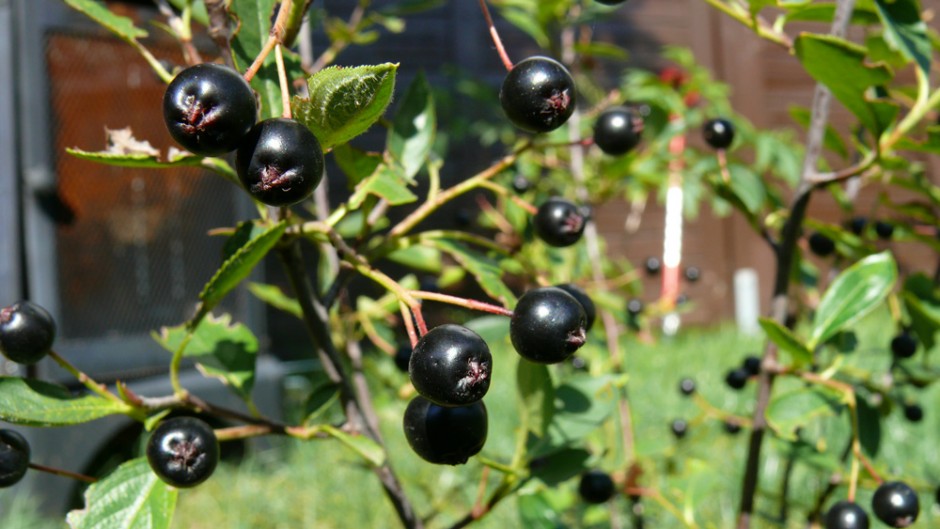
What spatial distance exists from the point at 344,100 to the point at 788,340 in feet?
1.55

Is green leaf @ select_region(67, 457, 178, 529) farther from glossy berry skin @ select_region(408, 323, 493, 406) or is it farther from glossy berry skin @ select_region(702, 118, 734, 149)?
glossy berry skin @ select_region(702, 118, 734, 149)

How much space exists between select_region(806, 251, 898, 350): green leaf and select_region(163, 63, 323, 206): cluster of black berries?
1.78 feet

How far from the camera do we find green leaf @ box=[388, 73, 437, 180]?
29.0 inches

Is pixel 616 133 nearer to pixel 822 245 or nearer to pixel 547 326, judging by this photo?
pixel 547 326

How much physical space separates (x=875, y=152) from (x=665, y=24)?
4.02 m

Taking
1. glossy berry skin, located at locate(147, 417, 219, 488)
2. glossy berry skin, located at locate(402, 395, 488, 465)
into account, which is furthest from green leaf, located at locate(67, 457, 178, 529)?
glossy berry skin, located at locate(402, 395, 488, 465)

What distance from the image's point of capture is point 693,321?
4676 millimetres

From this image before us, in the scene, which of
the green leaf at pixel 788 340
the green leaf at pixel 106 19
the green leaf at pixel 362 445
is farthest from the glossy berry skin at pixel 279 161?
the green leaf at pixel 788 340

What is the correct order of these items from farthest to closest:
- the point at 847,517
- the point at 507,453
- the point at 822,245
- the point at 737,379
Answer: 1. the point at 507,453
2. the point at 737,379
3. the point at 822,245
4. the point at 847,517

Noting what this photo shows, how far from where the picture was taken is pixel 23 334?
60 centimetres

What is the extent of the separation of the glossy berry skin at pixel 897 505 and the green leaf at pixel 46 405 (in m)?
0.64

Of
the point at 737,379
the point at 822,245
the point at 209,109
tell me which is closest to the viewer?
the point at 209,109

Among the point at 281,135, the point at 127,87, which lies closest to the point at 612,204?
the point at 127,87

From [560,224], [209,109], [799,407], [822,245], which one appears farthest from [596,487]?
[209,109]
